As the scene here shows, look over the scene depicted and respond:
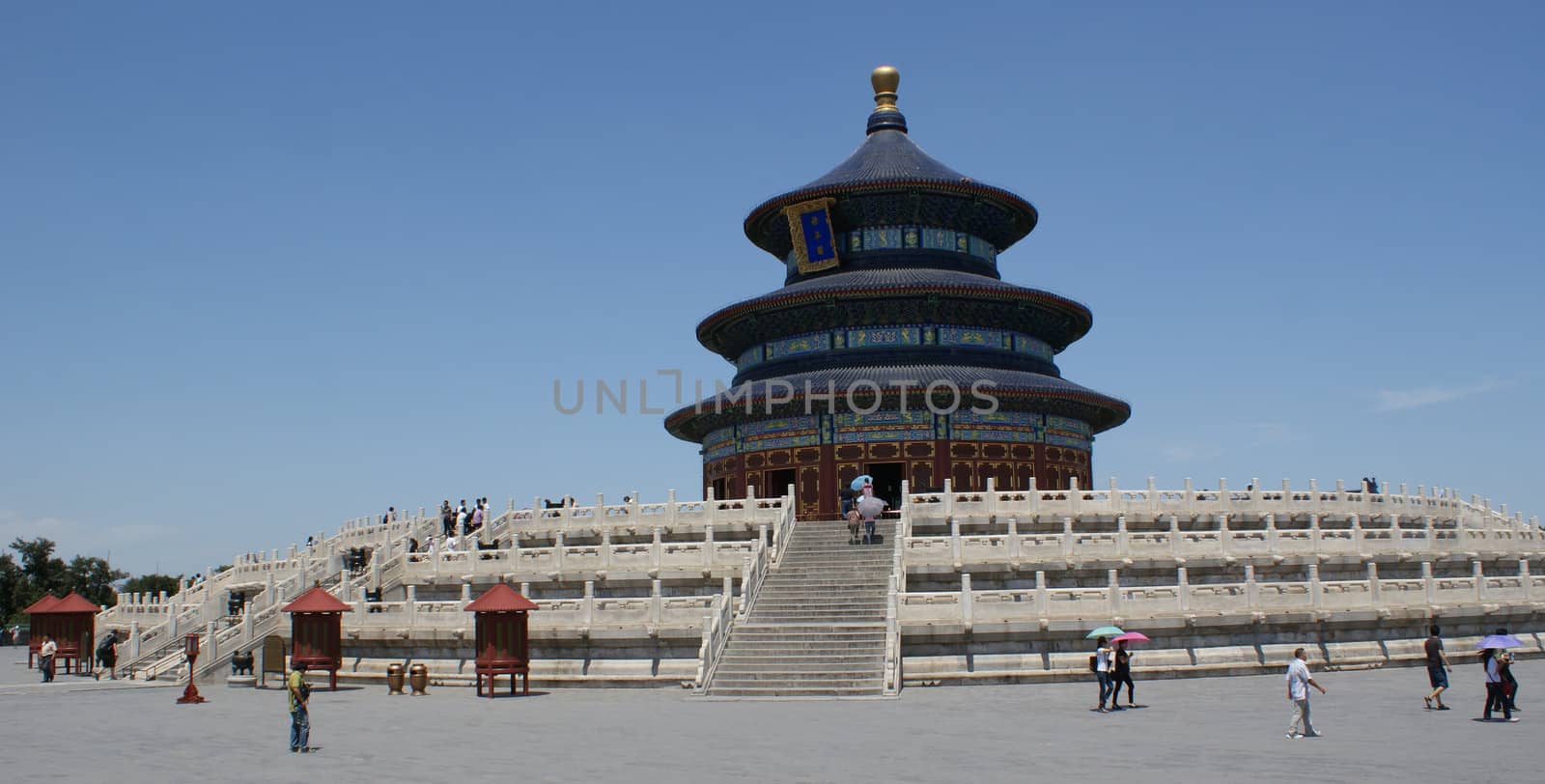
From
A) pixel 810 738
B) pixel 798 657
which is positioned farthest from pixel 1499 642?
pixel 798 657

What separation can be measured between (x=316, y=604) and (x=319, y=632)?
2.64 feet

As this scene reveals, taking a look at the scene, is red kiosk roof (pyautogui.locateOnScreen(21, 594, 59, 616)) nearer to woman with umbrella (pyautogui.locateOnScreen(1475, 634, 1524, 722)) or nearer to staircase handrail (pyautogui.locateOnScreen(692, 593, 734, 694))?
staircase handrail (pyautogui.locateOnScreen(692, 593, 734, 694))

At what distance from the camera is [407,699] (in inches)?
1066

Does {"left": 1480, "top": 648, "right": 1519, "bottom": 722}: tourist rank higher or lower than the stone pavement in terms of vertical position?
higher

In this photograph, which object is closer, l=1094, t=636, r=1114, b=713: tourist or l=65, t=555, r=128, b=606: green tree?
l=1094, t=636, r=1114, b=713: tourist

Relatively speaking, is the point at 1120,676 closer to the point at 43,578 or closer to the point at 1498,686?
the point at 1498,686

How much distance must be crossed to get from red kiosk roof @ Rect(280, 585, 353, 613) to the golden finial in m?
35.8

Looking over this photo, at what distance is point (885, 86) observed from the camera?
58.1m

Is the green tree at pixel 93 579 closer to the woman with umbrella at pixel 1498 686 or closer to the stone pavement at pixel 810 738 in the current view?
the stone pavement at pixel 810 738

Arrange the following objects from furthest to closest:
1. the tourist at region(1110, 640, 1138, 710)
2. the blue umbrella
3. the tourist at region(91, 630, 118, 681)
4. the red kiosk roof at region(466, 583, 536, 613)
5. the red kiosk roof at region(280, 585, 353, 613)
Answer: the tourist at region(91, 630, 118, 681) → the red kiosk roof at region(280, 585, 353, 613) → the red kiosk roof at region(466, 583, 536, 613) → the tourist at region(1110, 640, 1138, 710) → the blue umbrella

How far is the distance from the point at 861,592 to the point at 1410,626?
493 inches

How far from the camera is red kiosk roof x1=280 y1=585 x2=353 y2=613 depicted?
29297 mm

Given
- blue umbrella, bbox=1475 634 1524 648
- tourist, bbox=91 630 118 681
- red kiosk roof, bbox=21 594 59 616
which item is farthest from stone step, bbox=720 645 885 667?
red kiosk roof, bbox=21 594 59 616

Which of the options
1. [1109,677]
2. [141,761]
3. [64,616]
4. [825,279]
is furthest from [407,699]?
[825,279]
